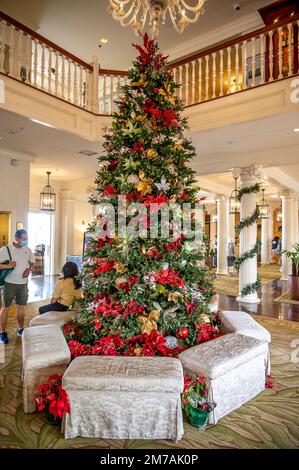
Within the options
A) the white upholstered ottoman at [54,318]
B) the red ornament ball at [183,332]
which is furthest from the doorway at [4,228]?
the red ornament ball at [183,332]

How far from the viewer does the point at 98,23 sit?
6.59 meters

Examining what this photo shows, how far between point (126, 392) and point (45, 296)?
567cm

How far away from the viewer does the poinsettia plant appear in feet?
6.56

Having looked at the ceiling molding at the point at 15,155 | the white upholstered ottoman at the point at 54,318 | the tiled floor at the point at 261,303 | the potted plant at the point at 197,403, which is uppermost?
the ceiling molding at the point at 15,155

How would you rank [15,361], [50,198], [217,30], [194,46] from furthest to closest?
[50,198], [194,46], [217,30], [15,361]

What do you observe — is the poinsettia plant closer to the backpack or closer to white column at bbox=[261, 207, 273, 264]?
the backpack

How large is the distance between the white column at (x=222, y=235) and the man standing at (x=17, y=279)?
29.2 ft

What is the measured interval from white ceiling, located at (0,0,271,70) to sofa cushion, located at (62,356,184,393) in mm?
6081

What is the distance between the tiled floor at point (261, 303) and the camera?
5.98m

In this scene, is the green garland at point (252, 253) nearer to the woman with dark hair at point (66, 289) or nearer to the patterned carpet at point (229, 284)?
the patterned carpet at point (229, 284)
